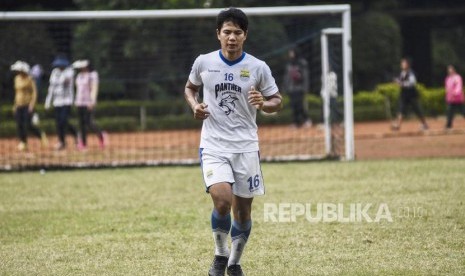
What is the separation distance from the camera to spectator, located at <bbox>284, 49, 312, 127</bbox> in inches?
1001

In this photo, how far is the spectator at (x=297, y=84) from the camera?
25422 millimetres

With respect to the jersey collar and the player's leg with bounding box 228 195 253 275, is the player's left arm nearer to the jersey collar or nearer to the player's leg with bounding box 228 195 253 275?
the jersey collar

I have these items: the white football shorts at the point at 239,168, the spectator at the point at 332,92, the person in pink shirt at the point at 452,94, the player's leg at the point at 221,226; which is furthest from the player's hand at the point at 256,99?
the person in pink shirt at the point at 452,94

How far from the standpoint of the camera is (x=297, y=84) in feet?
86.5

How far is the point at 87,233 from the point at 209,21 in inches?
563

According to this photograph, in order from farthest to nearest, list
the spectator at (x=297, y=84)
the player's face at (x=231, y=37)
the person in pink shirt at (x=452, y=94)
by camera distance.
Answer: the person in pink shirt at (x=452, y=94)
the spectator at (x=297, y=84)
the player's face at (x=231, y=37)

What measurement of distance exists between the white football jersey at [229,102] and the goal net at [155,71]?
950 cm

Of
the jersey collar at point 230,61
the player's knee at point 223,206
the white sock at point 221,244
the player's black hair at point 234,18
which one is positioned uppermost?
the player's black hair at point 234,18

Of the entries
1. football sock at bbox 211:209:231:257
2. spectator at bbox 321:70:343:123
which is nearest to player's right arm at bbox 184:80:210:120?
football sock at bbox 211:209:231:257

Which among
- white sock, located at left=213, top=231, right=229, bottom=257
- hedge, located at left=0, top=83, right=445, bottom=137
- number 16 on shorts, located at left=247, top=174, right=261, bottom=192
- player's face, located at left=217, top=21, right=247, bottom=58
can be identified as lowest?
hedge, located at left=0, top=83, right=445, bottom=137

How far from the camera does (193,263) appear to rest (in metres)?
8.19

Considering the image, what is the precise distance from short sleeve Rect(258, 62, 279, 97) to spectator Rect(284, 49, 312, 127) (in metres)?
17.3

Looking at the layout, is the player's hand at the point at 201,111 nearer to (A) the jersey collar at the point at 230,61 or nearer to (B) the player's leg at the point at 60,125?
(A) the jersey collar at the point at 230,61

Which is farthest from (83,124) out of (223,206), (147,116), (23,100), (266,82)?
(223,206)
